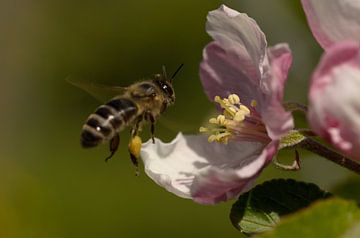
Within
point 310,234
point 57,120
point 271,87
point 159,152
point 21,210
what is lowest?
point 57,120

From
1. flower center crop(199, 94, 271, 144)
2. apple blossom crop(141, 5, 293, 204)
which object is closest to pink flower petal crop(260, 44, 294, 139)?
apple blossom crop(141, 5, 293, 204)

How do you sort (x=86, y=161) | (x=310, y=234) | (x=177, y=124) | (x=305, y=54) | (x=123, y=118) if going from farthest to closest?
(x=86, y=161), (x=305, y=54), (x=177, y=124), (x=123, y=118), (x=310, y=234)

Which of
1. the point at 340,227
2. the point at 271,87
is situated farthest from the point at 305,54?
the point at 340,227

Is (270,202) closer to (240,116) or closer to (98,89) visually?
(240,116)

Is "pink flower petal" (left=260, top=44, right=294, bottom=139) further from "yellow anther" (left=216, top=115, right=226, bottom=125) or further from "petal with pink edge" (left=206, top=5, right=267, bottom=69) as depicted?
"yellow anther" (left=216, top=115, right=226, bottom=125)

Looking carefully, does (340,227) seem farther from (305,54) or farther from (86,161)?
(86,161)

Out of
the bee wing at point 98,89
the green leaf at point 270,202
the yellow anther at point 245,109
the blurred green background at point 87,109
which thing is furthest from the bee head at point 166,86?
the blurred green background at point 87,109
